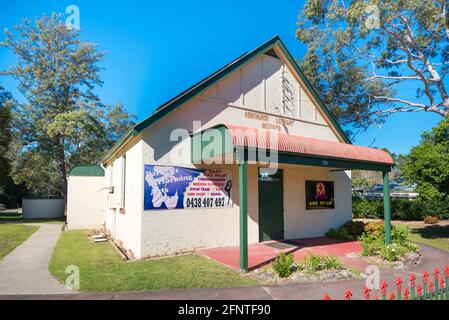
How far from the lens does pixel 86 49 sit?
→ 97.0ft

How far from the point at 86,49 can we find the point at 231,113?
84.7 ft

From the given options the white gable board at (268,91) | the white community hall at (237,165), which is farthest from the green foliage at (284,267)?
the white gable board at (268,91)

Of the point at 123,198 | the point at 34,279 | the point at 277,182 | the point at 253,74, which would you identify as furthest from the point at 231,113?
the point at 34,279

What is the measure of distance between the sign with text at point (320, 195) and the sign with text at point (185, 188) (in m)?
4.10

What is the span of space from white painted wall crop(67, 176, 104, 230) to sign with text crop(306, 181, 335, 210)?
38.0ft

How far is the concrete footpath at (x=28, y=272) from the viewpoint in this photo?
588cm

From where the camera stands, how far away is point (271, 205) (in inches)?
429

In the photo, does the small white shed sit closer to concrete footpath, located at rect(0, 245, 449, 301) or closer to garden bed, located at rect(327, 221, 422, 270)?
concrete footpath, located at rect(0, 245, 449, 301)

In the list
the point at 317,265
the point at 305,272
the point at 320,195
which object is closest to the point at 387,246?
the point at 317,265

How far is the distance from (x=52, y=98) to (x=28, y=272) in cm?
2495


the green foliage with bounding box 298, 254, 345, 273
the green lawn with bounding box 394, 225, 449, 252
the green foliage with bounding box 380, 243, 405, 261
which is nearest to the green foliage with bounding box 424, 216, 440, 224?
the green lawn with bounding box 394, 225, 449, 252

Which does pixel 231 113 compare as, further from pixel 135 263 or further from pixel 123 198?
pixel 135 263

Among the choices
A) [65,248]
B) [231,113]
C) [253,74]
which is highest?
[253,74]

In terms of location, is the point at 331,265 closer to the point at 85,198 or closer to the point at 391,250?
the point at 391,250
